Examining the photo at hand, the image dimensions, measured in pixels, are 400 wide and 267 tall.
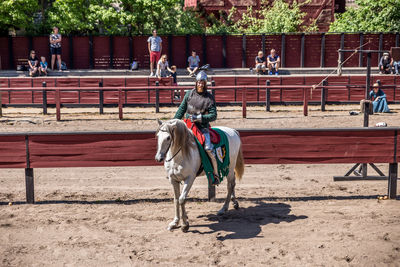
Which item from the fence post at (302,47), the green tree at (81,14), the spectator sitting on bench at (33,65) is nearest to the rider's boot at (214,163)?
the spectator sitting on bench at (33,65)

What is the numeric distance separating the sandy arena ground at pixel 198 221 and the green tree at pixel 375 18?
24.7 meters

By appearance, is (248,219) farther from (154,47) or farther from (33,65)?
(33,65)

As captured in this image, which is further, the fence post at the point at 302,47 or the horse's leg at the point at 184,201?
the fence post at the point at 302,47

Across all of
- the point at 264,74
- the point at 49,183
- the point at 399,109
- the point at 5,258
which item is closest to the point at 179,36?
the point at 264,74

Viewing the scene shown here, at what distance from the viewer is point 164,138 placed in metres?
8.55

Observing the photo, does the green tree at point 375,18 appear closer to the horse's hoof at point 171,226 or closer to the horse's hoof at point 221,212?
the horse's hoof at point 221,212

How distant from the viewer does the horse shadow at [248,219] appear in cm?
915

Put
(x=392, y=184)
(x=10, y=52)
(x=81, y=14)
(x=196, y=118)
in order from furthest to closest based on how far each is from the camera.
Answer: (x=10, y=52)
(x=81, y=14)
(x=392, y=184)
(x=196, y=118)

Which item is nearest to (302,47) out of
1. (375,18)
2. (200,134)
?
(375,18)

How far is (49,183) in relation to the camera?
1259 centimetres

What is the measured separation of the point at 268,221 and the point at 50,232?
3715 millimetres

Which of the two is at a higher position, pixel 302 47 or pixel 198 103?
pixel 302 47

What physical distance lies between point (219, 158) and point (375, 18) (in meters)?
30.1

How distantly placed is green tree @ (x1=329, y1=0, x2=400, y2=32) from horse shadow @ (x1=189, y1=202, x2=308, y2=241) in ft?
93.7
